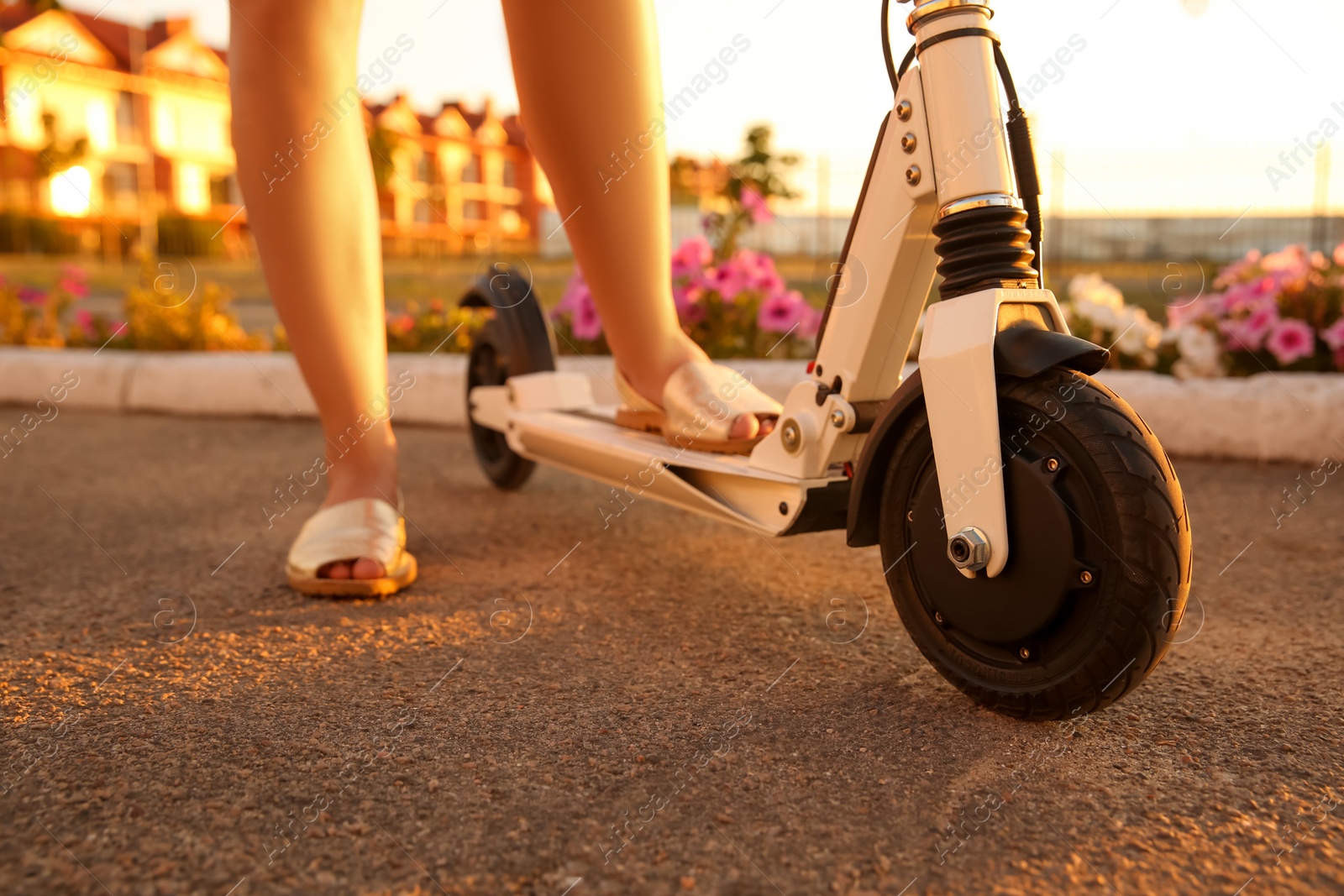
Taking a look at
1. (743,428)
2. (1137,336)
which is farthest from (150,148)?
(743,428)

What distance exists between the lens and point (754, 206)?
400 centimetres

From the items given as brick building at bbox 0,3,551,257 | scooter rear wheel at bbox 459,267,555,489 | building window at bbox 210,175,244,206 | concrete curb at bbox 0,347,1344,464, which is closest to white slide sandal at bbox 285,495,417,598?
scooter rear wheel at bbox 459,267,555,489

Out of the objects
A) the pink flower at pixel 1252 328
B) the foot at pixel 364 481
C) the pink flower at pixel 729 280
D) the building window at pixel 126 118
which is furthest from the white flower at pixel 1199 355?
the building window at pixel 126 118

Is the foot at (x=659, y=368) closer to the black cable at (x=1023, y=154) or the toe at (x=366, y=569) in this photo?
the toe at (x=366, y=569)

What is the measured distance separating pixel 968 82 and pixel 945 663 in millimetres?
665

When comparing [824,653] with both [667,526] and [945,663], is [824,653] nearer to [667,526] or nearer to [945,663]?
[945,663]

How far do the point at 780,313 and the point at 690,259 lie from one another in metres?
0.39

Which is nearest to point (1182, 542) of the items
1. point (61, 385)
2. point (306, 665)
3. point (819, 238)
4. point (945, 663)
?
point (945, 663)

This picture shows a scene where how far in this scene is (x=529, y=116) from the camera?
1733 millimetres

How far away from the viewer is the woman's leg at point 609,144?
1.64 m

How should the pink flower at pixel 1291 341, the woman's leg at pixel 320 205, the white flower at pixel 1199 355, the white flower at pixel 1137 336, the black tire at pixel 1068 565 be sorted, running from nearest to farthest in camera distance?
the black tire at pixel 1068 565
the woman's leg at pixel 320 205
the pink flower at pixel 1291 341
the white flower at pixel 1199 355
the white flower at pixel 1137 336

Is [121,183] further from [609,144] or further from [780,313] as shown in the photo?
[609,144]

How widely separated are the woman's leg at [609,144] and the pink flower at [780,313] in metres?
1.79

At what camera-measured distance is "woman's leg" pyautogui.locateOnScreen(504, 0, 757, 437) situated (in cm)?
164
